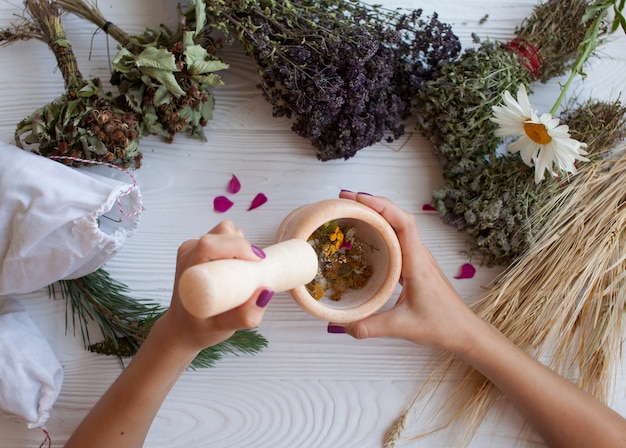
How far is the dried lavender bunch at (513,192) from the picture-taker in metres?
1.21

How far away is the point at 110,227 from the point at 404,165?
67 cm

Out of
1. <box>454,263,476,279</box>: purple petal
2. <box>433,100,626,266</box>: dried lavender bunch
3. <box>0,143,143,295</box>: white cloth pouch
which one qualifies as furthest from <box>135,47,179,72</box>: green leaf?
<box>454,263,476,279</box>: purple petal

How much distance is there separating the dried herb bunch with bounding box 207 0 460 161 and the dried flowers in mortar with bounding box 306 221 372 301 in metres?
0.23

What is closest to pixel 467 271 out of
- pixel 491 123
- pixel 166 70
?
pixel 491 123

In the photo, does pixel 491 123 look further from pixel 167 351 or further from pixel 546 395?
pixel 167 351

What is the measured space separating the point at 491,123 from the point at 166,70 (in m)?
0.68

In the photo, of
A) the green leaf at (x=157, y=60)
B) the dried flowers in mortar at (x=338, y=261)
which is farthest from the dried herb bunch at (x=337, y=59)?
the dried flowers in mortar at (x=338, y=261)

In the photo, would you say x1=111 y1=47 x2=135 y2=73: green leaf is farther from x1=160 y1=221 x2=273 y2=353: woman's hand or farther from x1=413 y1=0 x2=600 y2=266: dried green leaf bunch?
x1=413 y1=0 x2=600 y2=266: dried green leaf bunch

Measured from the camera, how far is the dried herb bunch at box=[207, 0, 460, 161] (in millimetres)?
1129

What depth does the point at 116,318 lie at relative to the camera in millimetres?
1209

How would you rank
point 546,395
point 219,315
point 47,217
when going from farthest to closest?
point 546,395, point 47,217, point 219,315

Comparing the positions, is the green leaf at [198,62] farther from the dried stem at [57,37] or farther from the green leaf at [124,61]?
the dried stem at [57,37]

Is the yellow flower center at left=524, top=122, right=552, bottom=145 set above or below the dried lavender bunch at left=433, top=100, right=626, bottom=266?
above

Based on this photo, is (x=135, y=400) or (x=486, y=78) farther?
(x=486, y=78)
